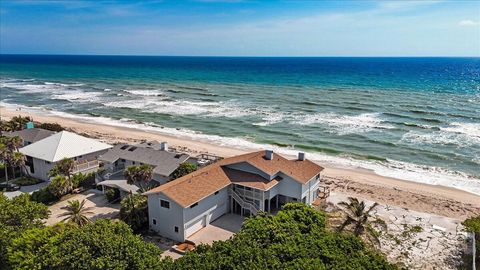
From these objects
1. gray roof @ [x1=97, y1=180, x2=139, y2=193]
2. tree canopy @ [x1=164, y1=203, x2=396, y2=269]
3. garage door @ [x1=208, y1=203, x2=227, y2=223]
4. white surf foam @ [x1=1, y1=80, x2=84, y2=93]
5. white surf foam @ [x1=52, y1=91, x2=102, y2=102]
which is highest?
white surf foam @ [x1=1, y1=80, x2=84, y2=93]

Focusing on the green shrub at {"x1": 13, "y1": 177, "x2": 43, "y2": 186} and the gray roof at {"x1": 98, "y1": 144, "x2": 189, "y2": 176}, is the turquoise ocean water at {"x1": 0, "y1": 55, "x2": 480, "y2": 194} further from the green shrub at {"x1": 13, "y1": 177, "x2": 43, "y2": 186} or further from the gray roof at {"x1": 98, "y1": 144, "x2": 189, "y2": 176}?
the green shrub at {"x1": 13, "y1": 177, "x2": 43, "y2": 186}

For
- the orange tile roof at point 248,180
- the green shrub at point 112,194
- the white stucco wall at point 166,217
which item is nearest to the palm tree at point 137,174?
the white stucco wall at point 166,217

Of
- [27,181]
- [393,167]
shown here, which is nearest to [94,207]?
[27,181]

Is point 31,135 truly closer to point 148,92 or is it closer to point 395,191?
point 395,191

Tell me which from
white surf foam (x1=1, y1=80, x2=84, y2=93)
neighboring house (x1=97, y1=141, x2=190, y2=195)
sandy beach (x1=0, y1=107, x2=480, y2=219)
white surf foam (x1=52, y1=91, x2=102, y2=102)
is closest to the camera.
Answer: neighboring house (x1=97, y1=141, x2=190, y2=195)

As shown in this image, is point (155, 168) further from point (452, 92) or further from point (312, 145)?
point (452, 92)

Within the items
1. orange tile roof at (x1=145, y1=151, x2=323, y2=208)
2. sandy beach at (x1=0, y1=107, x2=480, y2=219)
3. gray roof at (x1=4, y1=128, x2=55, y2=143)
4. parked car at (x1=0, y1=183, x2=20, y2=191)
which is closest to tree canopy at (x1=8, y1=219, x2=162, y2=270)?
orange tile roof at (x1=145, y1=151, x2=323, y2=208)
